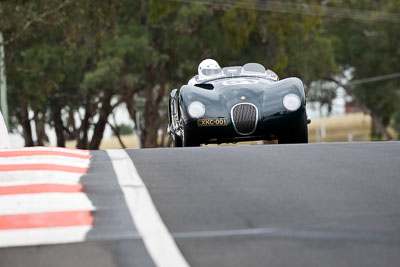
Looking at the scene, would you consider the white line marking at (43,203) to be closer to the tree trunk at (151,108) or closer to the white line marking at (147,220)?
the white line marking at (147,220)

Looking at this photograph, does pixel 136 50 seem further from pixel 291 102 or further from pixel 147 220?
pixel 147 220

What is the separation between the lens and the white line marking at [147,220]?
428 cm

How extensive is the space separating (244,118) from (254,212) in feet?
20.9

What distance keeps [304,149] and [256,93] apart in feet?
10.8

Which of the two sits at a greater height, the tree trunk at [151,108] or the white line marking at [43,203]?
the white line marking at [43,203]

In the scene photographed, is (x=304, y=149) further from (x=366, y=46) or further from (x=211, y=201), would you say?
(x=366, y=46)

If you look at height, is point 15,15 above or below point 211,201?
above

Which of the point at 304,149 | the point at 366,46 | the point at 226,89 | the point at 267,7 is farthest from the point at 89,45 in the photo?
the point at 304,149

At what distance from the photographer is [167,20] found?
3872cm

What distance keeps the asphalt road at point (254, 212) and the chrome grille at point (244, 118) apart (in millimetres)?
3406

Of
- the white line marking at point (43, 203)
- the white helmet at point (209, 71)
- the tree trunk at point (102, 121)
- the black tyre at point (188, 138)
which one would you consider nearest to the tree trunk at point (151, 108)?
the tree trunk at point (102, 121)

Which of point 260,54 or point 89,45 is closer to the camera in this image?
point 89,45

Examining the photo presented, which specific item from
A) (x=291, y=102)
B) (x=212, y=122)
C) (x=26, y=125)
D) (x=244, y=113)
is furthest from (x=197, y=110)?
(x=26, y=125)

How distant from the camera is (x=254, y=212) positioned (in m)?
5.33
